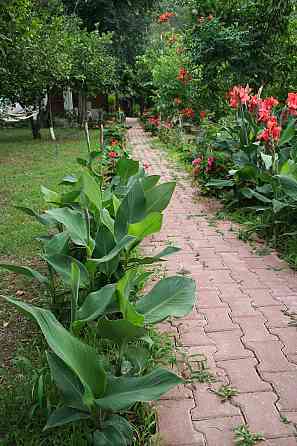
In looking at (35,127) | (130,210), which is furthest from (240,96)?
(35,127)

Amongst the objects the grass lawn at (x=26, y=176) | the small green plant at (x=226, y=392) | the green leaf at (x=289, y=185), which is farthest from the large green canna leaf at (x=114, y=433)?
the green leaf at (x=289, y=185)

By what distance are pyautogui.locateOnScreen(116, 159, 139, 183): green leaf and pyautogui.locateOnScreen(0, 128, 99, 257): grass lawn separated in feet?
3.37

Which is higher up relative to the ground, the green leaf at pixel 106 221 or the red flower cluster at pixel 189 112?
the green leaf at pixel 106 221

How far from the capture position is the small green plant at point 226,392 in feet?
6.81

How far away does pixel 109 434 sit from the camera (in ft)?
5.51

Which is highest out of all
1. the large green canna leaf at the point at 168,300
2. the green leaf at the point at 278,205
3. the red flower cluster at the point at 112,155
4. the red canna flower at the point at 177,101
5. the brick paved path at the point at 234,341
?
the large green canna leaf at the point at 168,300

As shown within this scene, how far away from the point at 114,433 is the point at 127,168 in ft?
8.76

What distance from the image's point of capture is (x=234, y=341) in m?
2.57

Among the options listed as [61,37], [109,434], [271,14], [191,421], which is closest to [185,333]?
[191,421]

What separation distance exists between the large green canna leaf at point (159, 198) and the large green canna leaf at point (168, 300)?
34.1 inches

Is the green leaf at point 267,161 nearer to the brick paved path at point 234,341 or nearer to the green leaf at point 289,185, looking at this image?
the green leaf at point 289,185

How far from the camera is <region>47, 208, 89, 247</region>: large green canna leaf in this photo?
248cm

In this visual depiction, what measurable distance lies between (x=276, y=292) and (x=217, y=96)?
8485mm

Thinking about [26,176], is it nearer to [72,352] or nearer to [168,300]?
[168,300]
